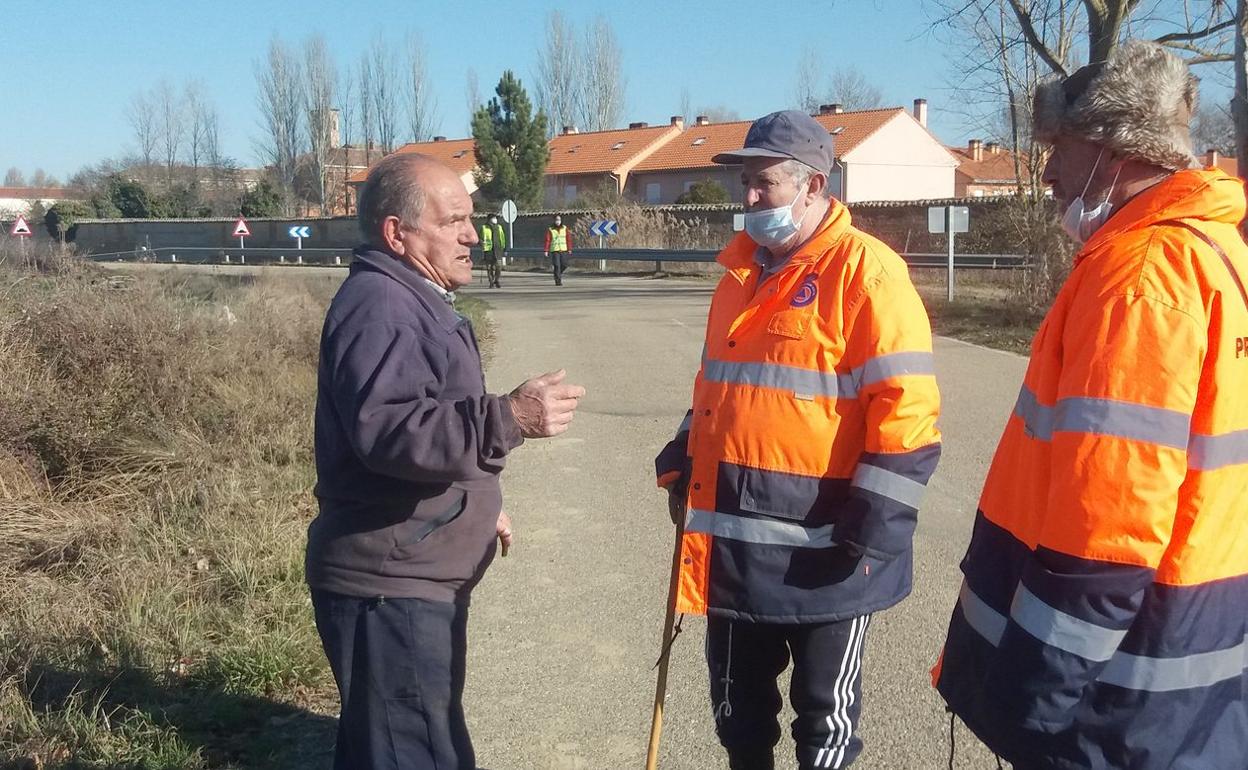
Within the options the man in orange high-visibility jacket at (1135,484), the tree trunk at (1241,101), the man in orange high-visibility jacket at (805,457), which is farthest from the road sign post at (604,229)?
the man in orange high-visibility jacket at (1135,484)

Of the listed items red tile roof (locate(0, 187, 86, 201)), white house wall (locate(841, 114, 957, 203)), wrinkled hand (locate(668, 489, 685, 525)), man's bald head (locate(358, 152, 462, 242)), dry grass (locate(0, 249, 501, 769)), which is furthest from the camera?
red tile roof (locate(0, 187, 86, 201))

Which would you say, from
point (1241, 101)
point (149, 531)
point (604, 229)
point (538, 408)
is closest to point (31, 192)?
point (604, 229)

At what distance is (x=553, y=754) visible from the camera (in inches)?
148

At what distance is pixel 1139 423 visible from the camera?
1.80 metres

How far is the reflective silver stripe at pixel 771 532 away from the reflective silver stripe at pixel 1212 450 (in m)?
1.12

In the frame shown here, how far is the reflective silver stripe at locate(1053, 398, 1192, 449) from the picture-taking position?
5.89ft

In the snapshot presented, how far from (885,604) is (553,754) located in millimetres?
1447

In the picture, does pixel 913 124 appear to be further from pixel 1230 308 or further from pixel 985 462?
pixel 1230 308

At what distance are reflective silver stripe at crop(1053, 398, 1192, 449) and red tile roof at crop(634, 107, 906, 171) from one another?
2111 inches

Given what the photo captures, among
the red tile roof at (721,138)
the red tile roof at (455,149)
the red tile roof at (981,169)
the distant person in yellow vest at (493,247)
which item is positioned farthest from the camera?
the red tile roof at (981,169)

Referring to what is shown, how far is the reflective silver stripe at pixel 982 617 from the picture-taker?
208 cm

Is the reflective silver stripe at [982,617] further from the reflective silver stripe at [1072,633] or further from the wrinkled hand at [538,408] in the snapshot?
the wrinkled hand at [538,408]

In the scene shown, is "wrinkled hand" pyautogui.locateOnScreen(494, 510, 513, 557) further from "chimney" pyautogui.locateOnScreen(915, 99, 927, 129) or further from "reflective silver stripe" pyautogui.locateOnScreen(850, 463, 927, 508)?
"chimney" pyautogui.locateOnScreen(915, 99, 927, 129)

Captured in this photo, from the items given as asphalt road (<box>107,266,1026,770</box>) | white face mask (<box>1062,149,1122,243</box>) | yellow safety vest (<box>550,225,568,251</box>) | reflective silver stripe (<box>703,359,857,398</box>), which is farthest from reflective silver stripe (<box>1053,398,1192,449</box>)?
yellow safety vest (<box>550,225,568,251</box>)
